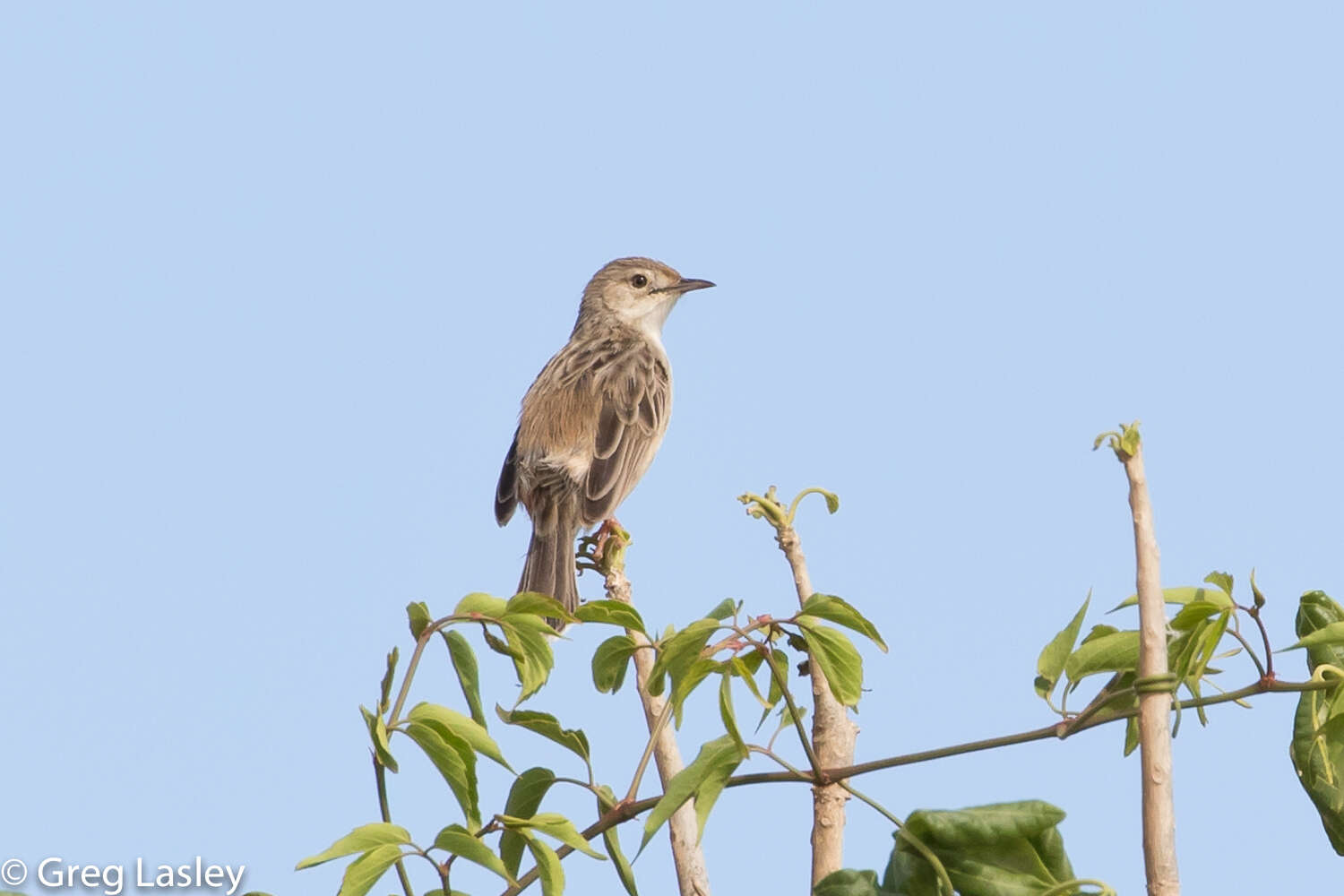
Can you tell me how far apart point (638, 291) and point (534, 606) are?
25.0ft

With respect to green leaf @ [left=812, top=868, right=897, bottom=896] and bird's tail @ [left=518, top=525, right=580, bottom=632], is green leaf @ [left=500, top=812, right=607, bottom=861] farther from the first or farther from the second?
bird's tail @ [left=518, top=525, right=580, bottom=632]

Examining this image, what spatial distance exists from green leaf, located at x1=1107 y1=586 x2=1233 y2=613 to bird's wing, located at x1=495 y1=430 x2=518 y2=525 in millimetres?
5787

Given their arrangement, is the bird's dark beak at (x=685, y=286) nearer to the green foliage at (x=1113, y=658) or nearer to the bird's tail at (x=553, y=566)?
the bird's tail at (x=553, y=566)

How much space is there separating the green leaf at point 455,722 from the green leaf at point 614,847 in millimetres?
279

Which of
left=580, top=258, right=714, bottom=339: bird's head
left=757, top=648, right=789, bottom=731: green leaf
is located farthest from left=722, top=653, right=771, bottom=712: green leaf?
left=580, top=258, right=714, bottom=339: bird's head

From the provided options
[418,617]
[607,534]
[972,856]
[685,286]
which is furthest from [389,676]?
[685,286]

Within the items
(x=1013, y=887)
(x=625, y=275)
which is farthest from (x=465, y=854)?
(x=625, y=275)

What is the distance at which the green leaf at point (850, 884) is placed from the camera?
251 centimetres

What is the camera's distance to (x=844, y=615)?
248cm

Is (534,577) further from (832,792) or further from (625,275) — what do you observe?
(832,792)

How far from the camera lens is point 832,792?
287cm

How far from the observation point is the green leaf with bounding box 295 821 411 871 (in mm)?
2391

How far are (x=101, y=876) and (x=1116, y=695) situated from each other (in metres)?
2.39

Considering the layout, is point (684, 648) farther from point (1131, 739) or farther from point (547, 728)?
point (1131, 739)
